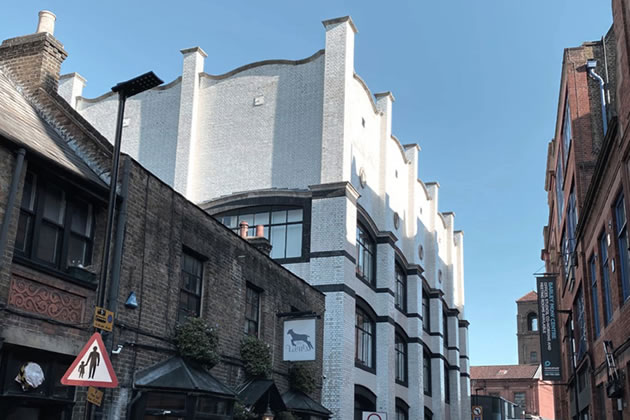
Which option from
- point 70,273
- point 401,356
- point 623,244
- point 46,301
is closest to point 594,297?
point 623,244

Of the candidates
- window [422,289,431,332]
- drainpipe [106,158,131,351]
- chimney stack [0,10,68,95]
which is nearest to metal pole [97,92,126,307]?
drainpipe [106,158,131,351]

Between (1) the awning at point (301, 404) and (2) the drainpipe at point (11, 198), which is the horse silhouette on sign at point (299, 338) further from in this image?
(2) the drainpipe at point (11, 198)

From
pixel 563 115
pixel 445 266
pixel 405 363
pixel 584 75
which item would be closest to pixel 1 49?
pixel 584 75

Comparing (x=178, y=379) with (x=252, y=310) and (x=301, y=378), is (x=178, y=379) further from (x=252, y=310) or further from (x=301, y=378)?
(x=301, y=378)

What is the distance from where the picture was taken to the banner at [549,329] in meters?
32.4

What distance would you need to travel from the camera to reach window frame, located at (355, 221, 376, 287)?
31.0 m

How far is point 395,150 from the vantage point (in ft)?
126

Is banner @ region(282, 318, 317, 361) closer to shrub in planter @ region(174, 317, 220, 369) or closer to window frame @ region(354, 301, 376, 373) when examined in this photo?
shrub in planter @ region(174, 317, 220, 369)

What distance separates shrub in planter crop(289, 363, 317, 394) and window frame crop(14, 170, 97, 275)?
9.60 metres

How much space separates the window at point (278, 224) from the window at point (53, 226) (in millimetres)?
15229

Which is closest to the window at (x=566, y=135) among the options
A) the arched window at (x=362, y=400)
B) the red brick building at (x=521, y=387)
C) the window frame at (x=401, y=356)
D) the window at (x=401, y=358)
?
the window frame at (x=401, y=356)

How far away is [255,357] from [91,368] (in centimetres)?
917

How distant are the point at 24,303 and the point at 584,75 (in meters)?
21.1

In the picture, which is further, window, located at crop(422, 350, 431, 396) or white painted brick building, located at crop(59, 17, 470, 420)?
window, located at crop(422, 350, 431, 396)
